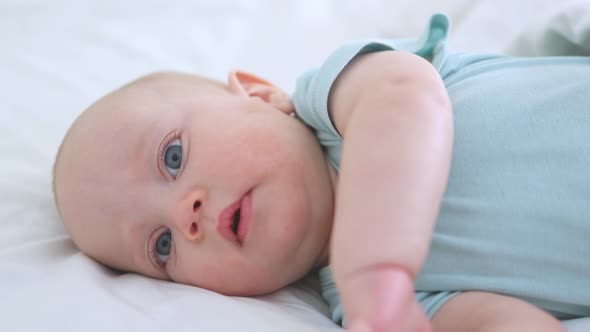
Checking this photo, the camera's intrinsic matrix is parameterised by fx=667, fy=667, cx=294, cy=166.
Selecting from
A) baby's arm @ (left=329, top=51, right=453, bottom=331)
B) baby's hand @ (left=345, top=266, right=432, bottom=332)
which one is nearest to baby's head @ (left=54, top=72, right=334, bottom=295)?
baby's arm @ (left=329, top=51, right=453, bottom=331)

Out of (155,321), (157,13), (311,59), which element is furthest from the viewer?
Result: (157,13)

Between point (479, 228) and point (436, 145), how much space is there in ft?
0.83

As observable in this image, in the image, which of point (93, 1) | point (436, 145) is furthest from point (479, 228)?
point (93, 1)

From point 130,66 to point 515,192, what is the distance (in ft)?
2.93

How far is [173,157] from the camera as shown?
2.98 ft

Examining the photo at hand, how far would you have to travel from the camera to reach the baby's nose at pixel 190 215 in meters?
0.84

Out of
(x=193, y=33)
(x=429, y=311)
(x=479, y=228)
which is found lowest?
(x=429, y=311)

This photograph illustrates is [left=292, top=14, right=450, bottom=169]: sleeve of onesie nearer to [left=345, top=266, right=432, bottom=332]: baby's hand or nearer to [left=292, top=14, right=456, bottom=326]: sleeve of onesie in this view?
[left=292, top=14, right=456, bottom=326]: sleeve of onesie

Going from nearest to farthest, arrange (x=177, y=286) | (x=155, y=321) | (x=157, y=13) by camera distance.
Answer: (x=155, y=321) < (x=177, y=286) < (x=157, y=13)

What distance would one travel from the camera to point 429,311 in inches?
32.2

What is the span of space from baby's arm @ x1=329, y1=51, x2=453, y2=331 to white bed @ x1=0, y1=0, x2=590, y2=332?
25cm

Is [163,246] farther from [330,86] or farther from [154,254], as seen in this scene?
[330,86]

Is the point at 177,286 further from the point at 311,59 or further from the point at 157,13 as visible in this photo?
the point at 157,13

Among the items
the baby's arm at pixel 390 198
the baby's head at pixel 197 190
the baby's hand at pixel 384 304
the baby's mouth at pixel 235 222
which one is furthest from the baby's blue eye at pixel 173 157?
the baby's hand at pixel 384 304
